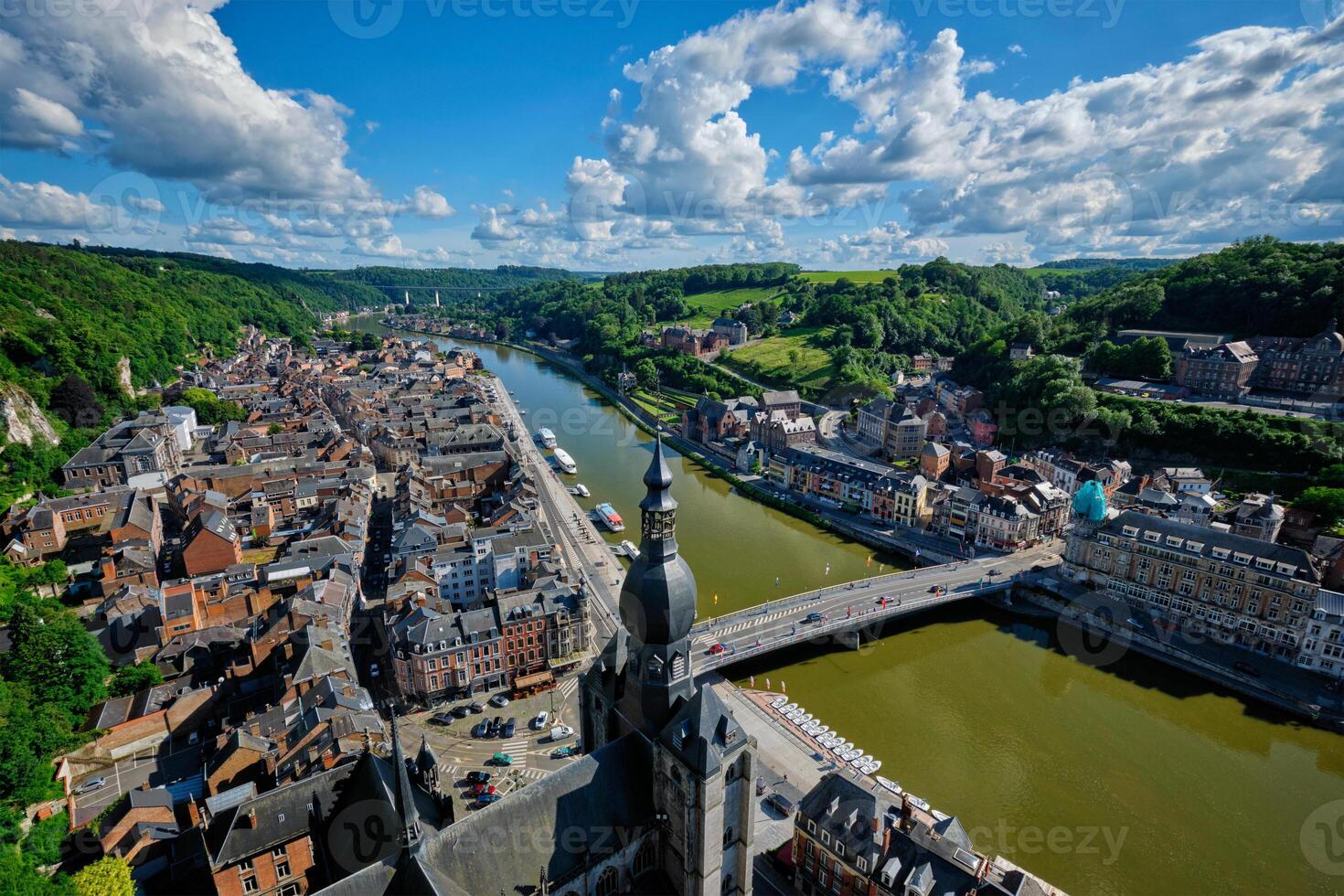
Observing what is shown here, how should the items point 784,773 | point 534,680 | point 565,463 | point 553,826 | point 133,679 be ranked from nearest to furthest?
1. point 553,826
2. point 784,773
3. point 133,679
4. point 534,680
5. point 565,463

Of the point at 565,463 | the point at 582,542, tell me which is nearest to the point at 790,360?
the point at 565,463

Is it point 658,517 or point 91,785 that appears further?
point 91,785

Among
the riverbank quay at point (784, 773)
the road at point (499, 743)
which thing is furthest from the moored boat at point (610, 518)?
the road at point (499, 743)

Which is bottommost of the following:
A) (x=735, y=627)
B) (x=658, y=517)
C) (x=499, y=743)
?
(x=499, y=743)

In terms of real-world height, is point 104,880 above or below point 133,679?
above

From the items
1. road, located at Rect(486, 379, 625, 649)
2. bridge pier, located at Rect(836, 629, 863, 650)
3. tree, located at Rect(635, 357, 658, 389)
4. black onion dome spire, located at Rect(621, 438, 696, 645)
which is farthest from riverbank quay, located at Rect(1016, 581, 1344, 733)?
tree, located at Rect(635, 357, 658, 389)

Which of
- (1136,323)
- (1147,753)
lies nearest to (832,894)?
(1147,753)

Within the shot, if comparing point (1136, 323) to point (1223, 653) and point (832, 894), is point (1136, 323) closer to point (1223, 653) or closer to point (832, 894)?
point (1223, 653)

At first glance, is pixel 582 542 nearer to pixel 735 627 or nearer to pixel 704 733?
pixel 735 627

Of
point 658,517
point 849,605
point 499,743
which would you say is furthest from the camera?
point 849,605
